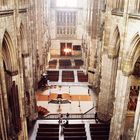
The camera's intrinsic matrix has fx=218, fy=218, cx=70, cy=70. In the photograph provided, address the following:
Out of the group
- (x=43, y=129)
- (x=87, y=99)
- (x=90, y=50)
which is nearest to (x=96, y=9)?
(x=90, y=50)

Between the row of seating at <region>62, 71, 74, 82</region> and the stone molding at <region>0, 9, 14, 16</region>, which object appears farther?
the row of seating at <region>62, 71, 74, 82</region>

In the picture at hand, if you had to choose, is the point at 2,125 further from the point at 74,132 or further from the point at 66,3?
the point at 66,3

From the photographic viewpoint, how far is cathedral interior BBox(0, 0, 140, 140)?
13.7 meters

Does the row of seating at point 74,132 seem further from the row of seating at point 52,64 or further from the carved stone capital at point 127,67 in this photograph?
the row of seating at point 52,64

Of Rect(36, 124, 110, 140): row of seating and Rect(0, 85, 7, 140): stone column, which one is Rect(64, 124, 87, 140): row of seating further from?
Rect(0, 85, 7, 140): stone column

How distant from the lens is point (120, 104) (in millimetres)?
15492

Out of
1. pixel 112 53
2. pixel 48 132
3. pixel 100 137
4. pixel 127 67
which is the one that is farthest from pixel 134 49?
pixel 48 132

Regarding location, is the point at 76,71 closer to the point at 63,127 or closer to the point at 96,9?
the point at 96,9

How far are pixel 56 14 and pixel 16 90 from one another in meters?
27.3

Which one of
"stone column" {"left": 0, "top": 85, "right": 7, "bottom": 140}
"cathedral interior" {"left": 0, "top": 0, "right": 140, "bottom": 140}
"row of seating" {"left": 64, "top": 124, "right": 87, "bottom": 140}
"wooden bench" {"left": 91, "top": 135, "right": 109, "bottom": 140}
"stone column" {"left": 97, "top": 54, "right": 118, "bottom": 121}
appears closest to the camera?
"stone column" {"left": 0, "top": 85, "right": 7, "bottom": 140}

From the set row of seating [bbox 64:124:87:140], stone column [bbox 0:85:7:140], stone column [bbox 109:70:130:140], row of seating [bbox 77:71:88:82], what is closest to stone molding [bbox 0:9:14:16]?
stone column [bbox 0:85:7:140]

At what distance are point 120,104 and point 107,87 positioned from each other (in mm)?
4067

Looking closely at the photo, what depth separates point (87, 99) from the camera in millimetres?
25516

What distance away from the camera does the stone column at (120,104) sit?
593 inches
